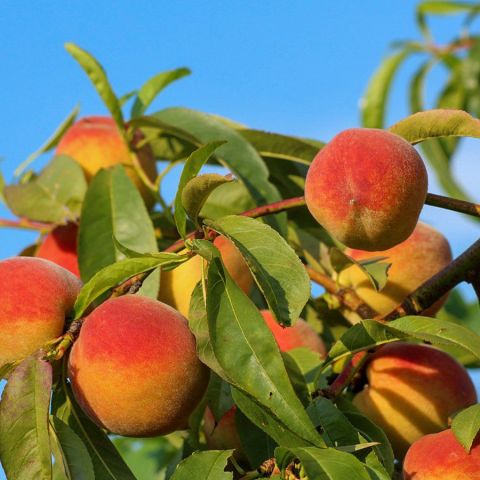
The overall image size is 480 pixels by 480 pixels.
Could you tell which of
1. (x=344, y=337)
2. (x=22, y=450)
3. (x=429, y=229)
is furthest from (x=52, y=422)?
(x=429, y=229)

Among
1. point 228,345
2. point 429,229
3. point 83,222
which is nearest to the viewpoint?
point 228,345

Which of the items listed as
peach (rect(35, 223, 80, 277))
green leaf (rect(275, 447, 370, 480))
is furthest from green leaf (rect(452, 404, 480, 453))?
peach (rect(35, 223, 80, 277))

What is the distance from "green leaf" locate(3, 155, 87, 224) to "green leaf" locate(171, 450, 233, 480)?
76cm

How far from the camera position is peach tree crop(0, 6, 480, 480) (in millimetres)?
1022

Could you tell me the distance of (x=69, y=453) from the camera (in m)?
1.08

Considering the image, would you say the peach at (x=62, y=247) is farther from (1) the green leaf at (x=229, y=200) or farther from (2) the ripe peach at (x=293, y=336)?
(2) the ripe peach at (x=293, y=336)

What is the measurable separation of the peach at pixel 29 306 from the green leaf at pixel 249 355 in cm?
24

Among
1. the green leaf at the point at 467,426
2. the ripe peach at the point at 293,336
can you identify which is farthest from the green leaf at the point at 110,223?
the green leaf at the point at 467,426

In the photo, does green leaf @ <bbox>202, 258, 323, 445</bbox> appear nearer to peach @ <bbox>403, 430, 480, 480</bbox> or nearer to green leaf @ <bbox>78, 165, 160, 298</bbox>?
peach @ <bbox>403, 430, 480, 480</bbox>

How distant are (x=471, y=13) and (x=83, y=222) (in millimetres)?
1806

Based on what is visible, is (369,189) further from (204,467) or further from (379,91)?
(379,91)

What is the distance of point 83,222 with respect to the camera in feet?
5.22

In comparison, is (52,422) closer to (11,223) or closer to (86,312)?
(86,312)

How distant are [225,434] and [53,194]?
25.2 inches
